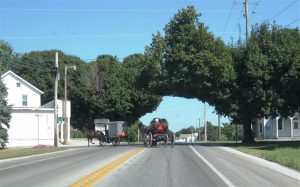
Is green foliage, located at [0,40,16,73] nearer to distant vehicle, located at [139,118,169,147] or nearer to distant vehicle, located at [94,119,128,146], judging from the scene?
distant vehicle, located at [94,119,128,146]

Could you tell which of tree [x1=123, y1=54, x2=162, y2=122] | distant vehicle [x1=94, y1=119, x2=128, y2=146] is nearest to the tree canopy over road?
distant vehicle [x1=94, y1=119, x2=128, y2=146]

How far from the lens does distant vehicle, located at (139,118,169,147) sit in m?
43.7

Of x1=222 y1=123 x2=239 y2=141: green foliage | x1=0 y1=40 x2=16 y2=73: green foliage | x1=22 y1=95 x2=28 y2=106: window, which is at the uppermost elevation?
x1=0 y1=40 x2=16 y2=73: green foliage

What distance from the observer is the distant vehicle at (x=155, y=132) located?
43688 millimetres

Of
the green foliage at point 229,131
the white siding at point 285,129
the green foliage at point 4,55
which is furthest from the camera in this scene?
the green foliage at point 229,131

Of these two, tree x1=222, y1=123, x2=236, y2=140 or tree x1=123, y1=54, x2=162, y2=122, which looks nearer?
tree x1=123, y1=54, x2=162, y2=122

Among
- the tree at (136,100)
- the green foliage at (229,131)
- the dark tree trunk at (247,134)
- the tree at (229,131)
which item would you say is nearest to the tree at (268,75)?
the dark tree trunk at (247,134)

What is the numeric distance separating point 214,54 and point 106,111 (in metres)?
41.1

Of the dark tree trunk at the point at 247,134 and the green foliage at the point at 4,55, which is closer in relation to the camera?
the dark tree trunk at the point at 247,134

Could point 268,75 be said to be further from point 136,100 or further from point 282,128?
point 136,100

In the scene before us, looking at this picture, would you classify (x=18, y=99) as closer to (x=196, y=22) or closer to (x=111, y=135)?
(x=111, y=135)

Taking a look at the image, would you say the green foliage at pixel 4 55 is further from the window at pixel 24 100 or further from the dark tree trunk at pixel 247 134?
the dark tree trunk at pixel 247 134

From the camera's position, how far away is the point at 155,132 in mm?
44562

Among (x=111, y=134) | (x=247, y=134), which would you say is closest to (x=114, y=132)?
(x=111, y=134)
